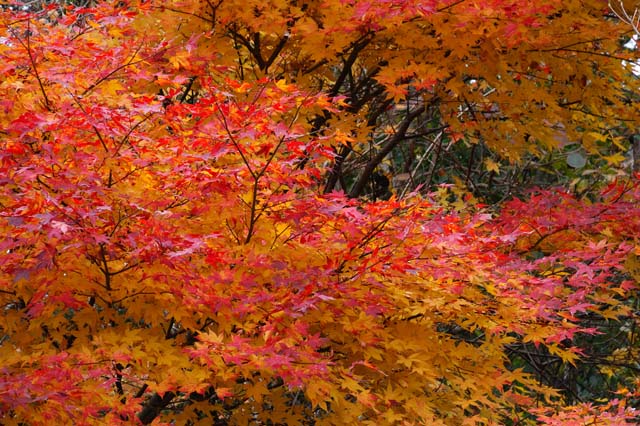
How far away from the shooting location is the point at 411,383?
14.2 feet

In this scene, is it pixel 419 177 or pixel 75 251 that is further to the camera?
pixel 419 177

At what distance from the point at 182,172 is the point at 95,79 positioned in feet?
1.83

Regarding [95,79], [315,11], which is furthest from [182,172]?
[315,11]

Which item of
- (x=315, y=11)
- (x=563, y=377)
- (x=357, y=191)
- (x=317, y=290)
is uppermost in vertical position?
(x=315, y=11)

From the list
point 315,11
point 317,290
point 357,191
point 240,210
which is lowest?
point 357,191

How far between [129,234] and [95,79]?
2.47 feet

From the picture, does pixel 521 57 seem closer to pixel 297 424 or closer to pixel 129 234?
pixel 297 424

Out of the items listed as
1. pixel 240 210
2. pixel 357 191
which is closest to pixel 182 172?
pixel 240 210

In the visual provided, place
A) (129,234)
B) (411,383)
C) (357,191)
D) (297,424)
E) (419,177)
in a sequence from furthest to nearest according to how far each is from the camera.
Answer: (419,177)
(357,191)
(297,424)
(411,383)
(129,234)

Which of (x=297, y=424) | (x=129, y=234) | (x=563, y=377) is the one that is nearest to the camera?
(x=129, y=234)

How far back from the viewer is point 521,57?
580cm

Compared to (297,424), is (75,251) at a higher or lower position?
higher

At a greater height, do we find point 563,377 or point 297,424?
point 297,424

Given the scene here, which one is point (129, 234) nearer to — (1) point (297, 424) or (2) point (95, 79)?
(2) point (95, 79)
